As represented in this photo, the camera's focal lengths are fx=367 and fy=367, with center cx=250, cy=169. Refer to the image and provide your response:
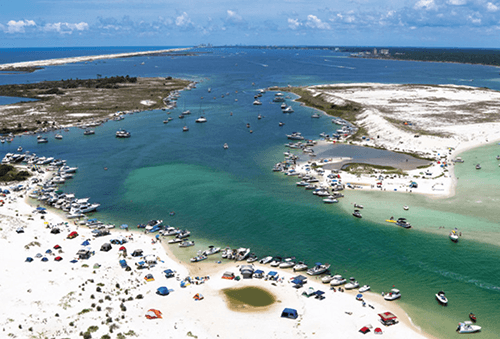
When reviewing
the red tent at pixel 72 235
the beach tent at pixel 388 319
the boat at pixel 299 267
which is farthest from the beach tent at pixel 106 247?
the beach tent at pixel 388 319

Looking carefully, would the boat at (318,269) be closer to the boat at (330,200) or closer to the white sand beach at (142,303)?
the white sand beach at (142,303)

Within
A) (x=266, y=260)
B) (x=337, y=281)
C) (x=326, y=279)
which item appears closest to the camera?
(x=337, y=281)

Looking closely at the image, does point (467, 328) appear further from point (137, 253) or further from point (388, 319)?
point (137, 253)

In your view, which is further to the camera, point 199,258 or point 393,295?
point 199,258

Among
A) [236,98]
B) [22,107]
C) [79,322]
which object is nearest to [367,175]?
[79,322]

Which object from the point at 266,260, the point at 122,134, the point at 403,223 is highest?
the point at 122,134

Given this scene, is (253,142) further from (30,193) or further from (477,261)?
(477,261)

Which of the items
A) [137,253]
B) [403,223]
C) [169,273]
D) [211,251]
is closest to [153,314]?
[169,273]
